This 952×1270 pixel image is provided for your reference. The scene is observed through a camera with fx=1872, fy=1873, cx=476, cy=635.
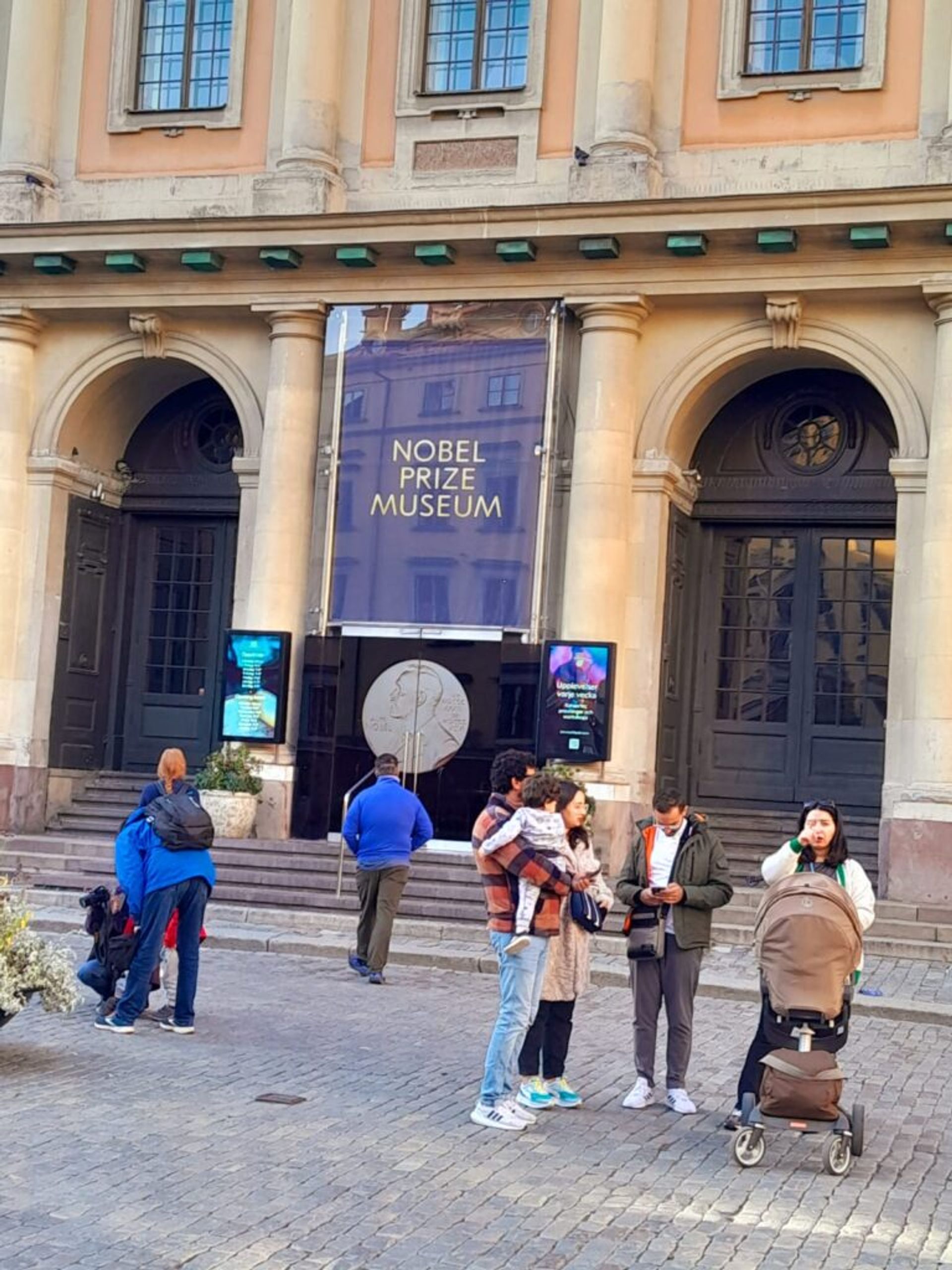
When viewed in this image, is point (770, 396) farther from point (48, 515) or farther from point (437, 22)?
point (48, 515)

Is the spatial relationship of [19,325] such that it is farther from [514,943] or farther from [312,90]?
[514,943]

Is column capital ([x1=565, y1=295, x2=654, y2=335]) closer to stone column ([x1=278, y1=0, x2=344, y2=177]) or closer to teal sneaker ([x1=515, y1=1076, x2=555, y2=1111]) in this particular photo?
stone column ([x1=278, y1=0, x2=344, y2=177])

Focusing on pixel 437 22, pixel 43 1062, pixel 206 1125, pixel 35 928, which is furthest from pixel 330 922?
pixel 437 22

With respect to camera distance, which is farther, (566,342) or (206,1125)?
(566,342)

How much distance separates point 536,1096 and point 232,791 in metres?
11.2

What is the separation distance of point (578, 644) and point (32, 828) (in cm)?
689

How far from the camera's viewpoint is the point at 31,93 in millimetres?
22203

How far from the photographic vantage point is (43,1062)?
390 inches

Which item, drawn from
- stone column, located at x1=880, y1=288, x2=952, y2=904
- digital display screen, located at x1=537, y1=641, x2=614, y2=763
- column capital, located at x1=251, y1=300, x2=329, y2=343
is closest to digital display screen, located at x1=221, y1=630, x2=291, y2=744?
digital display screen, located at x1=537, y1=641, x2=614, y2=763

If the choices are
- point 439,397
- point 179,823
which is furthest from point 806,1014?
point 439,397

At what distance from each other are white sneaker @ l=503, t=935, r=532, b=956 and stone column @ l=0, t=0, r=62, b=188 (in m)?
15.7

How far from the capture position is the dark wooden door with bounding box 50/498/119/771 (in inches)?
895

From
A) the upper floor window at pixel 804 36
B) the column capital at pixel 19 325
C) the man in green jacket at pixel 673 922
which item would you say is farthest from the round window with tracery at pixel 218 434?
the man in green jacket at pixel 673 922

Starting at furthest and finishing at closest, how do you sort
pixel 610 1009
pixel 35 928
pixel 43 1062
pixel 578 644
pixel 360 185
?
pixel 360 185 → pixel 578 644 → pixel 35 928 → pixel 610 1009 → pixel 43 1062
